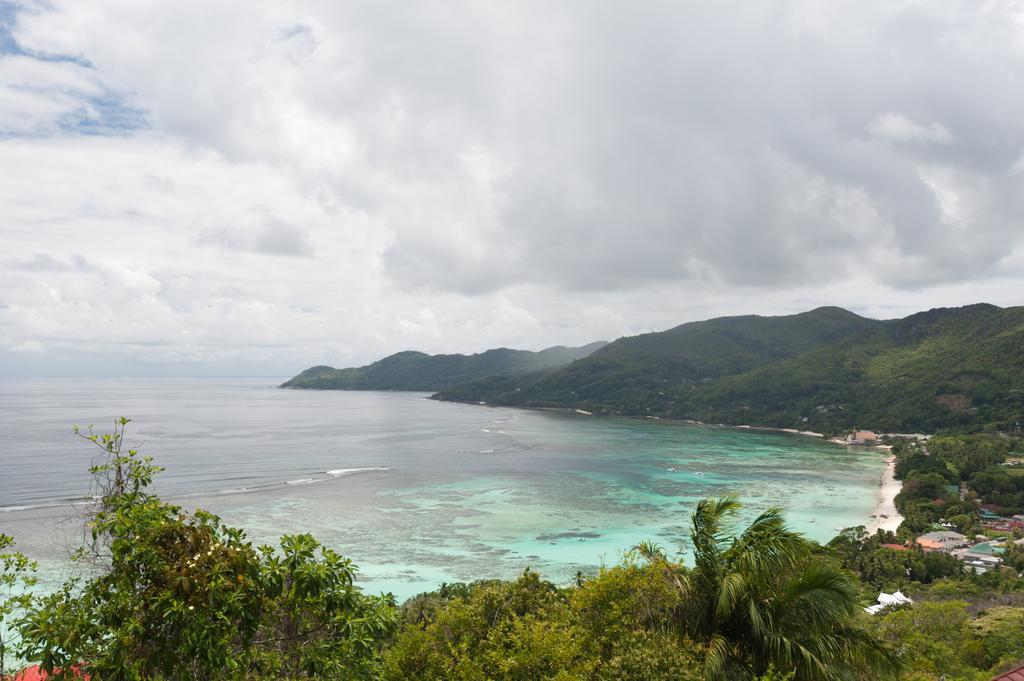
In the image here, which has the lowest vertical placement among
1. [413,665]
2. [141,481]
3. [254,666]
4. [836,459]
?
[836,459]

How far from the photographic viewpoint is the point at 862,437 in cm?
11175

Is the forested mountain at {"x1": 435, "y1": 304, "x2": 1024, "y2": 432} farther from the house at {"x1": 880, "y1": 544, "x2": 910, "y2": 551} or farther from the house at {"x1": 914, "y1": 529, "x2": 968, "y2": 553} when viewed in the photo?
the house at {"x1": 880, "y1": 544, "x2": 910, "y2": 551}

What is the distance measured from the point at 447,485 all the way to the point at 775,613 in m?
61.0

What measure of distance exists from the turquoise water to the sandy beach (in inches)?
55.3

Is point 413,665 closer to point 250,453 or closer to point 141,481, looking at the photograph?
point 141,481

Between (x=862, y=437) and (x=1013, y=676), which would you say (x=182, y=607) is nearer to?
(x=1013, y=676)

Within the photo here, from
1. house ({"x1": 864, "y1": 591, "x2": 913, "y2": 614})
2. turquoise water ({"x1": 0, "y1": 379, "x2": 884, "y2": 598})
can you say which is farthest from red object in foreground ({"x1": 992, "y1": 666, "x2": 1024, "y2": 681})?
house ({"x1": 864, "y1": 591, "x2": 913, "y2": 614})

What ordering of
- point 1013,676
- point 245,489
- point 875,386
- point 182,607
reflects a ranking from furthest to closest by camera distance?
point 875,386 < point 245,489 < point 1013,676 < point 182,607

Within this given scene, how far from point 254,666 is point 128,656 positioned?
4.29 feet

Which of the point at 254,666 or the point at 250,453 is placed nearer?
the point at 254,666

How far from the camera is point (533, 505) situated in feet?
187

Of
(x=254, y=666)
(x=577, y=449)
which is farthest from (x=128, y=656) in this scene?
(x=577, y=449)

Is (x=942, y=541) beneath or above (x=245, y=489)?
beneath

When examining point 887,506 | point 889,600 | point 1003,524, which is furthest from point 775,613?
point 887,506
